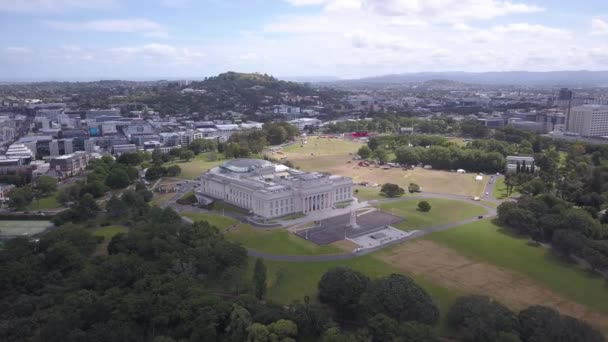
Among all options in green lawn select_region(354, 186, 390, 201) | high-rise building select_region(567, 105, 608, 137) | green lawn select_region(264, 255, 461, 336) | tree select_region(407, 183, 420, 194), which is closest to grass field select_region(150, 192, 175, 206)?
green lawn select_region(264, 255, 461, 336)

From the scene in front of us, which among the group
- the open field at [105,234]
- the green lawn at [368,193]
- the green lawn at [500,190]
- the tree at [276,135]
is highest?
the tree at [276,135]

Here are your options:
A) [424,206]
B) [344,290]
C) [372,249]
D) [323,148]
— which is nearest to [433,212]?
[424,206]

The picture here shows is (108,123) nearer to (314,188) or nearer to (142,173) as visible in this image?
(142,173)

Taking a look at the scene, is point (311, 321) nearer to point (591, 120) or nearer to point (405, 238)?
point (405, 238)

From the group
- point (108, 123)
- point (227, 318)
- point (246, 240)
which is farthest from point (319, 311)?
point (108, 123)

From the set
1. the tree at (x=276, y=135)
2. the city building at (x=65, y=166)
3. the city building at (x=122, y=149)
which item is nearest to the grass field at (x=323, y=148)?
the tree at (x=276, y=135)

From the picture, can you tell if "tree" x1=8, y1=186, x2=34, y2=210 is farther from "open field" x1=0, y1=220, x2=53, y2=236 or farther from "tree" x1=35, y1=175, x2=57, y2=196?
"tree" x1=35, y1=175, x2=57, y2=196

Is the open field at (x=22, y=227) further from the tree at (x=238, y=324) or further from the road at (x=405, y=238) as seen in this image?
the tree at (x=238, y=324)

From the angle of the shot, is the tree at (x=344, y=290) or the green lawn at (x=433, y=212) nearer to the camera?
the tree at (x=344, y=290)
